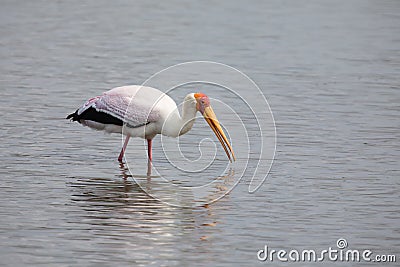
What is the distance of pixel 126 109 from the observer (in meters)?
12.2

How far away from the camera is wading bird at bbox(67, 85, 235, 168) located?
12.0 m

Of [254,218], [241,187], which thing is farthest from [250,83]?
[254,218]

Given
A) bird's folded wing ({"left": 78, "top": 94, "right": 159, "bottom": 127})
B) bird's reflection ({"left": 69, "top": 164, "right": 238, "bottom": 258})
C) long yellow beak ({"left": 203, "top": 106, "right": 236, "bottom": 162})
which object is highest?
bird's folded wing ({"left": 78, "top": 94, "right": 159, "bottom": 127})

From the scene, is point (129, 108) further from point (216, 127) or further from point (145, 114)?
point (216, 127)

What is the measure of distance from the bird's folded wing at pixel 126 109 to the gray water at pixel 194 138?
56cm

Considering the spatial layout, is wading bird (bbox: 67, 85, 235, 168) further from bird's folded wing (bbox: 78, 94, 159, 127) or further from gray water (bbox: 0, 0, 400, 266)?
gray water (bbox: 0, 0, 400, 266)

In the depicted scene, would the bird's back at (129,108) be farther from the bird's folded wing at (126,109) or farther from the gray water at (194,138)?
the gray water at (194,138)

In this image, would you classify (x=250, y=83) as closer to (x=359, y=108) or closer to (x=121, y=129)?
(x=359, y=108)

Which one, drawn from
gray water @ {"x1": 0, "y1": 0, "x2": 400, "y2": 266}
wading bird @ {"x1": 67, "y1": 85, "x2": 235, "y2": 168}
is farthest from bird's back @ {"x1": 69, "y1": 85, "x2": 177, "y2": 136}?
gray water @ {"x1": 0, "y1": 0, "x2": 400, "y2": 266}

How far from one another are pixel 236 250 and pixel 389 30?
1583cm

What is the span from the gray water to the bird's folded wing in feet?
1.84

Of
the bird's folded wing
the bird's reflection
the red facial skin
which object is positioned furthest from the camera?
the bird's folded wing

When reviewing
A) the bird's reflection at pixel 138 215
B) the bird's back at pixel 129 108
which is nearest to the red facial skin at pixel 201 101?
the bird's back at pixel 129 108

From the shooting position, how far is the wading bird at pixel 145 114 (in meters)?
12.0
